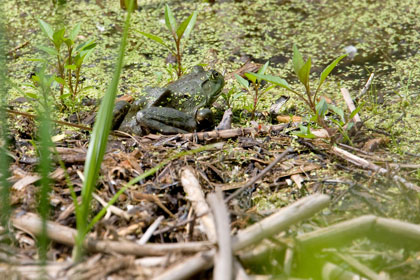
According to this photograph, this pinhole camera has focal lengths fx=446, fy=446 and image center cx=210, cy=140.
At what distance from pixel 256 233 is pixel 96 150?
27.7 inches

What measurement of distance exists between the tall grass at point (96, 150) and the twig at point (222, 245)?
0.47 m

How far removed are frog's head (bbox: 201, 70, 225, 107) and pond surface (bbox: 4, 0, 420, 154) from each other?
0.40 meters

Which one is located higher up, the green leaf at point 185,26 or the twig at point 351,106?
the green leaf at point 185,26

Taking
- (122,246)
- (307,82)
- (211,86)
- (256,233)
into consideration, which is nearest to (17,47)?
(211,86)

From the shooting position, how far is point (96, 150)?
1772 mm

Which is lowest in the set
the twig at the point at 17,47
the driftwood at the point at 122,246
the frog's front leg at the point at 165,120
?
the frog's front leg at the point at 165,120

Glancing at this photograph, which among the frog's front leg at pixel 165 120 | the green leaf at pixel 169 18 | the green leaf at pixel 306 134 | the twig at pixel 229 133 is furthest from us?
the green leaf at pixel 169 18

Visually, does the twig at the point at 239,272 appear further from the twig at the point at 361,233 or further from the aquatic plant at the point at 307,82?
the aquatic plant at the point at 307,82

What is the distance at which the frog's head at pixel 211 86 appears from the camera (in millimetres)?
3330

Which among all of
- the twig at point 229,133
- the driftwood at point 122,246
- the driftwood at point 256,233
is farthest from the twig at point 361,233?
the twig at point 229,133

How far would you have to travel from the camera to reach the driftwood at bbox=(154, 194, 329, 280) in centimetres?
151

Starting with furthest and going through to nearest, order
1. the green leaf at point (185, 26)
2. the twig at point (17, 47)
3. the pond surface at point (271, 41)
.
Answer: the twig at point (17, 47) → the pond surface at point (271, 41) → the green leaf at point (185, 26)

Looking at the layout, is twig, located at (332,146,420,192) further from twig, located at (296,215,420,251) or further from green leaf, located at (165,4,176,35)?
Result: green leaf, located at (165,4,176,35)

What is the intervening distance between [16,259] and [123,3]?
12.6ft
